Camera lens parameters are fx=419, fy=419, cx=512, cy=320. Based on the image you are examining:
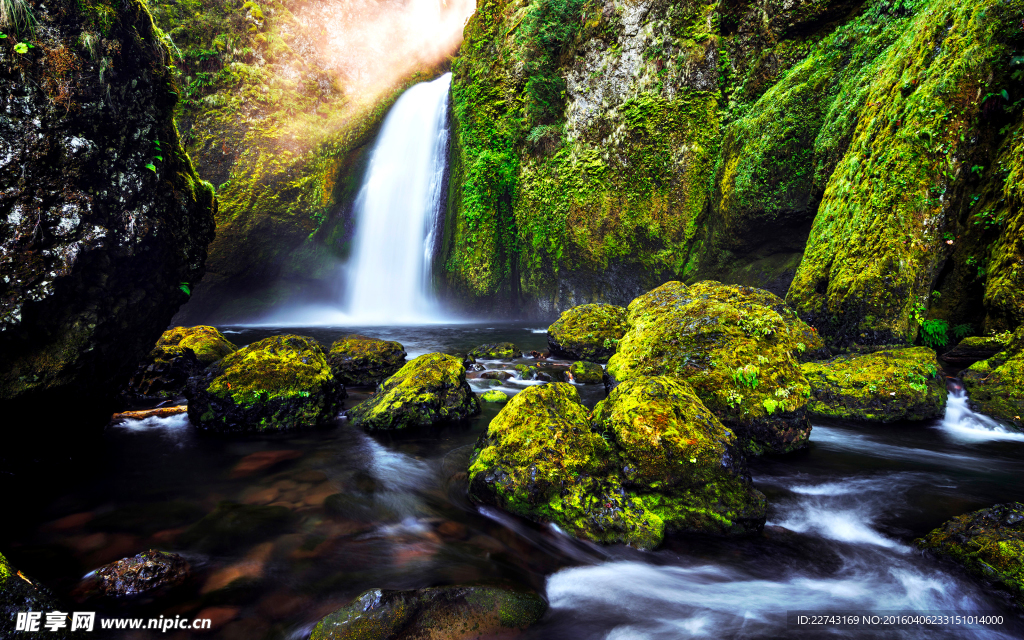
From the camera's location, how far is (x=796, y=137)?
10.2 meters

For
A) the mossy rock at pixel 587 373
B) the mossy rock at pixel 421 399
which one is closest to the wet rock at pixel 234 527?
the mossy rock at pixel 421 399

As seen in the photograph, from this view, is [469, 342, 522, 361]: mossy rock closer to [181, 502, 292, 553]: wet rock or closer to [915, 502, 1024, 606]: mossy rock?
[181, 502, 292, 553]: wet rock

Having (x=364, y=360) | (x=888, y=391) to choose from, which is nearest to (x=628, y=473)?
(x=888, y=391)

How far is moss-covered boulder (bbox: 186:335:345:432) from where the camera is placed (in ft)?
17.3

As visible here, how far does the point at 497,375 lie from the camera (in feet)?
26.2

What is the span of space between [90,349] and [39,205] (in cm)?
124

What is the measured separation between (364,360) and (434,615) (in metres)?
6.09

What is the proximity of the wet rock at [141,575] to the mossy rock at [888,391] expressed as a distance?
643 centimetres

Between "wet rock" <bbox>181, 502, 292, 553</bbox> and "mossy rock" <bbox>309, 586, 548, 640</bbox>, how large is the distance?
130 centimetres

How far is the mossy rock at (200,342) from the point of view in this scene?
25.8 ft

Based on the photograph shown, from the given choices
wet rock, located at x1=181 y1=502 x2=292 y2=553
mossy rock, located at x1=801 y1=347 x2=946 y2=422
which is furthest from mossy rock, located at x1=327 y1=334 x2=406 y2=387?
mossy rock, located at x1=801 y1=347 x2=946 y2=422

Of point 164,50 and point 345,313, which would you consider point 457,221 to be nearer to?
point 345,313

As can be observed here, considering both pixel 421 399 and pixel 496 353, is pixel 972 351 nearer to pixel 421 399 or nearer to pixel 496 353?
pixel 421 399

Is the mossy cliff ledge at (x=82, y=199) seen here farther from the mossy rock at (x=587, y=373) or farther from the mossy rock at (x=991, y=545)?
the mossy rock at (x=991, y=545)
